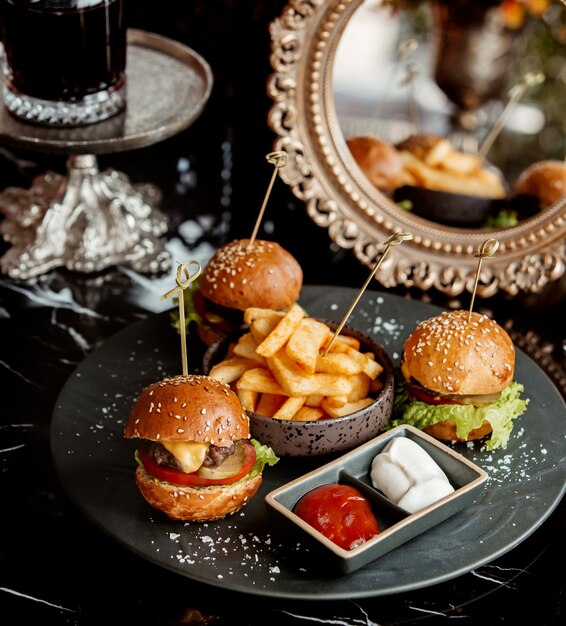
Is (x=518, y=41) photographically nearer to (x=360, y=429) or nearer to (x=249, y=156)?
(x=249, y=156)

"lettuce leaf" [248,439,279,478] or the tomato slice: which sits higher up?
the tomato slice

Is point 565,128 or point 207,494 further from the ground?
point 207,494

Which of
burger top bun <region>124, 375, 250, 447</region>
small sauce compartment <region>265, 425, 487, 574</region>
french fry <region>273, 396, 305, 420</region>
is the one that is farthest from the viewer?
french fry <region>273, 396, 305, 420</region>

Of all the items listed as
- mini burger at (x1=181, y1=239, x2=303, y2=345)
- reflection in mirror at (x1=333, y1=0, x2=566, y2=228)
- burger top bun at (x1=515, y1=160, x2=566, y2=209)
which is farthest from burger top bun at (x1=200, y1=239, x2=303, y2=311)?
burger top bun at (x1=515, y1=160, x2=566, y2=209)

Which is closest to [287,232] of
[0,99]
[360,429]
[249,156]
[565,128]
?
[249,156]

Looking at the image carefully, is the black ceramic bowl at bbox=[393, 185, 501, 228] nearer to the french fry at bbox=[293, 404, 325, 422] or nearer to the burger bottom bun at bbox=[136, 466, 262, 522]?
the french fry at bbox=[293, 404, 325, 422]

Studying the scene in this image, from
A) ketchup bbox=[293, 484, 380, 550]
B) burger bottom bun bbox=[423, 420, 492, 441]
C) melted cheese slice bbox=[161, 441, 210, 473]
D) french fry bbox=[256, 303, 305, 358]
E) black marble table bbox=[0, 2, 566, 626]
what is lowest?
black marble table bbox=[0, 2, 566, 626]

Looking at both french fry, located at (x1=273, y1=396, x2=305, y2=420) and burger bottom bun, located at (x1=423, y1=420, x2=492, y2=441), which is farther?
burger bottom bun, located at (x1=423, y1=420, x2=492, y2=441)
